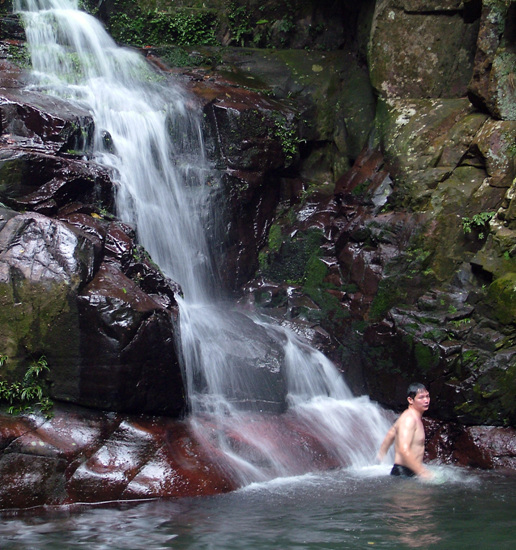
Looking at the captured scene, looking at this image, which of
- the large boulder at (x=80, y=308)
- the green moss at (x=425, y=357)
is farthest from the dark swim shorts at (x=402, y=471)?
the large boulder at (x=80, y=308)

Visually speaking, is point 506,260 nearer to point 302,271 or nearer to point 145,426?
point 302,271

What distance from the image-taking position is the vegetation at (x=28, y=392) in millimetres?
5863

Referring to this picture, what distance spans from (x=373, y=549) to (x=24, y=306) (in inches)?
163

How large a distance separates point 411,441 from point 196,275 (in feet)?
16.7

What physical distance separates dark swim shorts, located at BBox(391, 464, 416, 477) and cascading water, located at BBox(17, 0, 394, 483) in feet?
Result: 3.22

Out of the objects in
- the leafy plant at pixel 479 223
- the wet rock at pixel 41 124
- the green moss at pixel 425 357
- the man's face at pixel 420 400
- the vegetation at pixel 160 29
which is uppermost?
the vegetation at pixel 160 29

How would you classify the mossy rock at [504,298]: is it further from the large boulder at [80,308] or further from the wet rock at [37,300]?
the wet rock at [37,300]

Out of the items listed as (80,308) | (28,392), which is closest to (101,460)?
(28,392)

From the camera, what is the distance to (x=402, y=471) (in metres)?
6.21

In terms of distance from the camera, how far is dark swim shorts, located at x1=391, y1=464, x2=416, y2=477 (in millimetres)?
6146

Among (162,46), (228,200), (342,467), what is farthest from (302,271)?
(162,46)

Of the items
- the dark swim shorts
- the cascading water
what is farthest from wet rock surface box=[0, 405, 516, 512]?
the dark swim shorts

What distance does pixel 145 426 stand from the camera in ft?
20.7

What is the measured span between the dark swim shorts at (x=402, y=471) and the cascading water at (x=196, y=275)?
980mm
